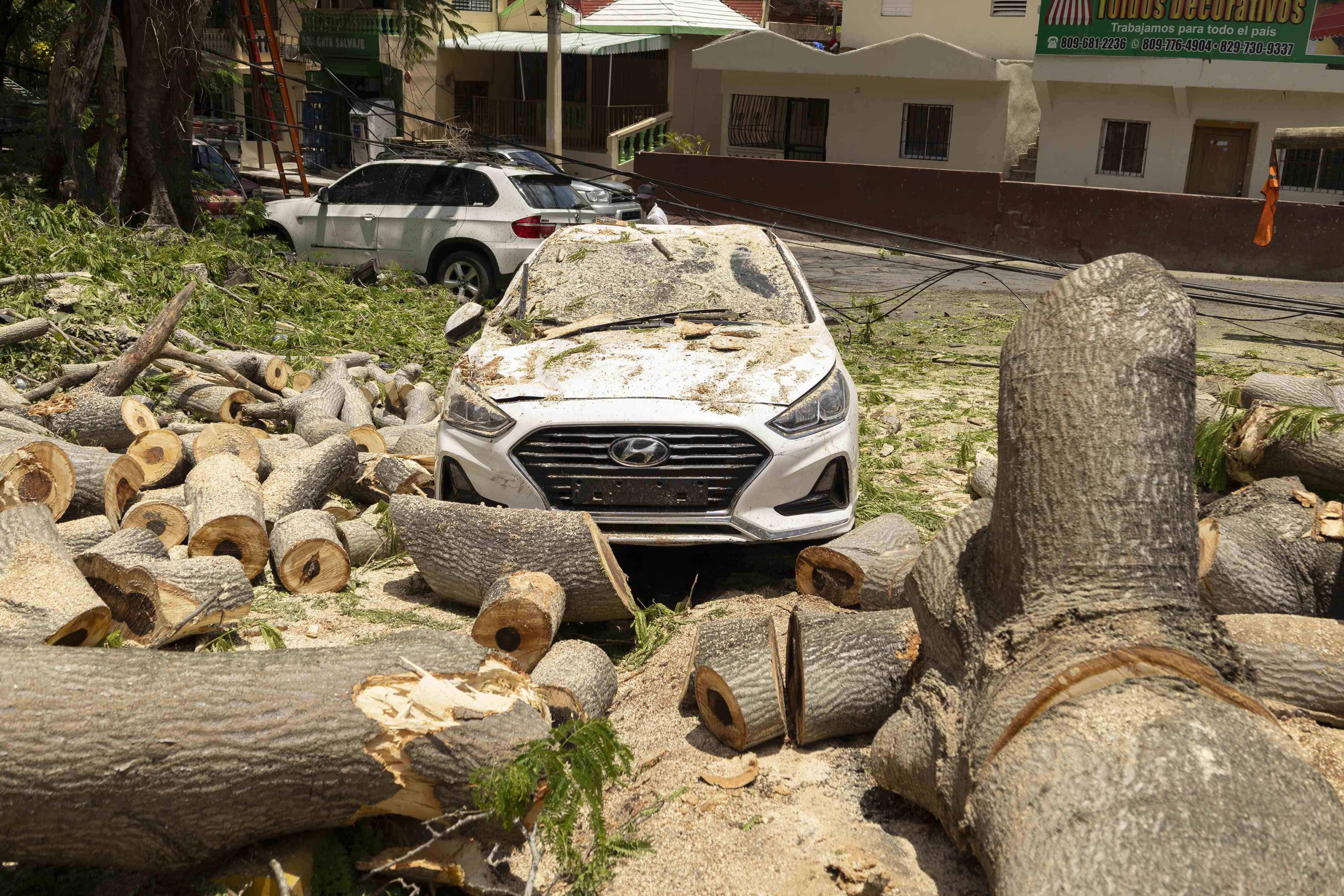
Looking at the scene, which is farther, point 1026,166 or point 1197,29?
point 1026,166

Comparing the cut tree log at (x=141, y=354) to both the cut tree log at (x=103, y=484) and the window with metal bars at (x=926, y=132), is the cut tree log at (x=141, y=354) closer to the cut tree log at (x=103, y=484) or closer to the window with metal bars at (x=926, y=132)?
the cut tree log at (x=103, y=484)

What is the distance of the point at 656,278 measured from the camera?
273 inches

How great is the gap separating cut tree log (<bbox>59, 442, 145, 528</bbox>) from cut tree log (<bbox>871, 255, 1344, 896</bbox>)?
13.7 feet

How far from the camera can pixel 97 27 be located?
12.5 meters

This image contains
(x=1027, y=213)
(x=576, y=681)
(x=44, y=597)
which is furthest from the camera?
(x=1027, y=213)

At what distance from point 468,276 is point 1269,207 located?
1125 cm

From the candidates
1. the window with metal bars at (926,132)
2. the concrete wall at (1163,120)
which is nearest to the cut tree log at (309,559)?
the concrete wall at (1163,120)

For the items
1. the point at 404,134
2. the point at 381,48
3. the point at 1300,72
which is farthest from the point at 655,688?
the point at 381,48

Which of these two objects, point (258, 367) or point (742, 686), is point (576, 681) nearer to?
point (742, 686)

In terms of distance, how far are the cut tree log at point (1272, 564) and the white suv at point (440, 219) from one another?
28.0 ft

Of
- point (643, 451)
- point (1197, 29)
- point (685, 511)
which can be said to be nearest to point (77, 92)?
point (643, 451)

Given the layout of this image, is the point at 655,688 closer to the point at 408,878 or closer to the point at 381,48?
the point at 408,878

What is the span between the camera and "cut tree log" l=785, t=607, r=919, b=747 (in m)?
4.15

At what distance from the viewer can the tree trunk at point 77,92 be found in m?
12.5
